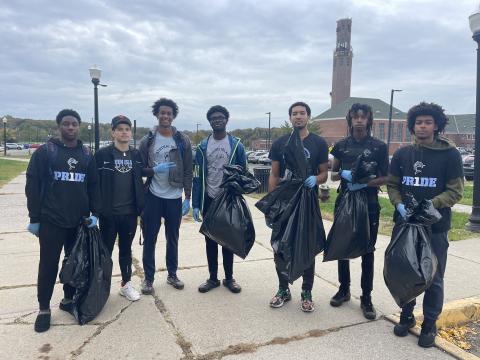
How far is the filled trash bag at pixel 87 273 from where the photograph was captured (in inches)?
125

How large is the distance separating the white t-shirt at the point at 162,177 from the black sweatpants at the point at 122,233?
0.37 meters

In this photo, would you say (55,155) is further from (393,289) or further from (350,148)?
(393,289)

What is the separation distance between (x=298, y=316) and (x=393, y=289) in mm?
882

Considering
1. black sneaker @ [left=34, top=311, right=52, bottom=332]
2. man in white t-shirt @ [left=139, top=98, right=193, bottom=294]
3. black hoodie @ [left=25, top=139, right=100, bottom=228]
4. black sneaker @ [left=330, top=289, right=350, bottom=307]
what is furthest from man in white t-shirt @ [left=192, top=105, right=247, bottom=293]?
black sneaker @ [left=34, top=311, right=52, bottom=332]

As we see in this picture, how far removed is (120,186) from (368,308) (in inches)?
98.2

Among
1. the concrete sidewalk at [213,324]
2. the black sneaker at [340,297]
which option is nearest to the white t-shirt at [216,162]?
the concrete sidewalk at [213,324]

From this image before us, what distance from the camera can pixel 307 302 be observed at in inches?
138

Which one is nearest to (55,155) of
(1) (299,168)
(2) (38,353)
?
(2) (38,353)

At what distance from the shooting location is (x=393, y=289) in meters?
2.92

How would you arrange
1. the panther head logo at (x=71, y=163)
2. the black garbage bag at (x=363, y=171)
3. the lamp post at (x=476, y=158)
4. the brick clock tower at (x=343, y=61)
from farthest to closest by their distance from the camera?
the brick clock tower at (x=343, y=61) → the lamp post at (x=476, y=158) → the black garbage bag at (x=363, y=171) → the panther head logo at (x=71, y=163)

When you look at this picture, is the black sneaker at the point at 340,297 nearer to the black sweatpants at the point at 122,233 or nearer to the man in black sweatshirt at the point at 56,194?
the black sweatpants at the point at 122,233

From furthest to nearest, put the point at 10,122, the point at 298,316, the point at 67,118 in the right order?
the point at 10,122
the point at 298,316
the point at 67,118

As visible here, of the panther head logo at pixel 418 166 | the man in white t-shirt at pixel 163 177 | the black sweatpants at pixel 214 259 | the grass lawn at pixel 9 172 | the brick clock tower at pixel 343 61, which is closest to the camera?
the panther head logo at pixel 418 166

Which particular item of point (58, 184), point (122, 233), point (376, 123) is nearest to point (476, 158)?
point (122, 233)
